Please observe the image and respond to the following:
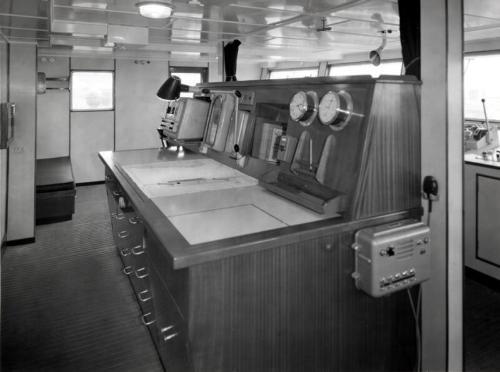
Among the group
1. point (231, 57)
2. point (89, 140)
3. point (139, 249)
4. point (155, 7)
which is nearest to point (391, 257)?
point (139, 249)

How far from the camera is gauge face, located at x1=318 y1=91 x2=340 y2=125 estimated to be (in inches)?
66.7

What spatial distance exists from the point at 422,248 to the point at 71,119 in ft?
22.1

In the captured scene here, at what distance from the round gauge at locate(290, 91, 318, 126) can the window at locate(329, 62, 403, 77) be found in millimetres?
3666

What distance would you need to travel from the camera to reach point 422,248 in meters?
1.63

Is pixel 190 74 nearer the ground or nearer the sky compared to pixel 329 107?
nearer the sky

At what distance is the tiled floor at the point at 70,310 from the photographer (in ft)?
7.52

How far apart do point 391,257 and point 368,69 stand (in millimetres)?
5675

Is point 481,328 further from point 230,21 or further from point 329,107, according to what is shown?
point 230,21

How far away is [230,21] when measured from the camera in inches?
125

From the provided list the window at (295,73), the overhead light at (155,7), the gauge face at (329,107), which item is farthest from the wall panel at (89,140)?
the gauge face at (329,107)

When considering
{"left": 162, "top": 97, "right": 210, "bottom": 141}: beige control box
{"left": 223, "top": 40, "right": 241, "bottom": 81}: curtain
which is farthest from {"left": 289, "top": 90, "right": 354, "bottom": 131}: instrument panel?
{"left": 223, "top": 40, "right": 241, "bottom": 81}: curtain

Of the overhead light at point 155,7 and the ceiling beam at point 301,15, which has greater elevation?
the ceiling beam at point 301,15

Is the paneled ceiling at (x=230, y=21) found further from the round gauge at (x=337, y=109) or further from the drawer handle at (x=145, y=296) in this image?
the drawer handle at (x=145, y=296)

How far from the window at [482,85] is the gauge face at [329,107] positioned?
3.20 meters
